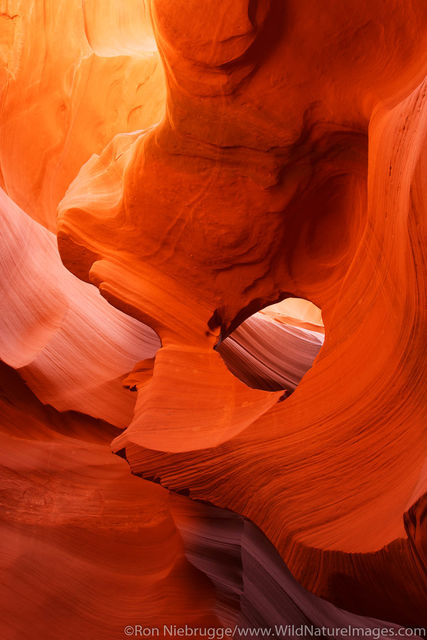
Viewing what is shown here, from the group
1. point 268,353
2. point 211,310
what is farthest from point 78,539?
point 268,353

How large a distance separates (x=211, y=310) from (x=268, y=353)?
1422mm

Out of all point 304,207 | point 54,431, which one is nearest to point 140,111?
point 304,207

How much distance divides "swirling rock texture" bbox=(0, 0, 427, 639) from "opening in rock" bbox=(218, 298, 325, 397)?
0.06 ft

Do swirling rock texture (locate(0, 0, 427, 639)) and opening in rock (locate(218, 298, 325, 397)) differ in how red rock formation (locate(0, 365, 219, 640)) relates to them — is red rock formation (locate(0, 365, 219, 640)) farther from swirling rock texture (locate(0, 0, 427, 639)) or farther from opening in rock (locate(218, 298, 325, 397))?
opening in rock (locate(218, 298, 325, 397))

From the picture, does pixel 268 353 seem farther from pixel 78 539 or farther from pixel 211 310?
pixel 78 539

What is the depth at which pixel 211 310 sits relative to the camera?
2643 mm

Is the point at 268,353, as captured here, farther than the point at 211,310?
Yes

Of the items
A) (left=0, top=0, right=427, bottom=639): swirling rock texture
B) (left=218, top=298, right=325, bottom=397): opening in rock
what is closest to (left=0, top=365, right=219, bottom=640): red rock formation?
(left=0, top=0, right=427, bottom=639): swirling rock texture

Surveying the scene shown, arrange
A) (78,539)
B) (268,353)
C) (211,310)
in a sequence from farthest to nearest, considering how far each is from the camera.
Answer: (268,353), (78,539), (211,310)

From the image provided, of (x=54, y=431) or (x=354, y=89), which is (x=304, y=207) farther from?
(x=54, y=431)

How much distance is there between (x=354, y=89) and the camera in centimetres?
212

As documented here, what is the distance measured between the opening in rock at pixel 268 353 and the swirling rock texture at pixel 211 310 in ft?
0.06

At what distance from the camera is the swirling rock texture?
1.75m

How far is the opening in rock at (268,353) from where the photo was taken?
12.2 feet
